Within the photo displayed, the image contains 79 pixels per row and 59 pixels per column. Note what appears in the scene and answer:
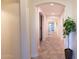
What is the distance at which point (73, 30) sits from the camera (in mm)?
5762

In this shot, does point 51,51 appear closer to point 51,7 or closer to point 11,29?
point 11,29

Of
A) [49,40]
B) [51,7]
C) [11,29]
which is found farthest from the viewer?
[49,40]

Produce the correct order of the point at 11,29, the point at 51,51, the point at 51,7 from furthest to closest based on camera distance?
the point at 51,7, the point at 51,51, the point at 11,29

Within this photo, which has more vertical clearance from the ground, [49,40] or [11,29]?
[11,29]

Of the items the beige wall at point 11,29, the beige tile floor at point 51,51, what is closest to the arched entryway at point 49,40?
the beige tile floor at point 51,51

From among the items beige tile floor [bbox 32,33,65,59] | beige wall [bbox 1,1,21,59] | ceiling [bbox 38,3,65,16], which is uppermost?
ceiling [bbox 38,3,65,16]


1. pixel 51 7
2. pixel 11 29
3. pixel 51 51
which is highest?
pixel 51 7

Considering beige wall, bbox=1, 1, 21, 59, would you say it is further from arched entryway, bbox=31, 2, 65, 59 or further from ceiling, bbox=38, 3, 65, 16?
ceiling, bbox=38, 3, 65, 16

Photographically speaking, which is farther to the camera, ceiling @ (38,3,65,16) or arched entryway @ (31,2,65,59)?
ceiling @ (38,3,65,16)

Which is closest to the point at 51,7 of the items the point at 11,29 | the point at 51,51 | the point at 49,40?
the point at 49,40

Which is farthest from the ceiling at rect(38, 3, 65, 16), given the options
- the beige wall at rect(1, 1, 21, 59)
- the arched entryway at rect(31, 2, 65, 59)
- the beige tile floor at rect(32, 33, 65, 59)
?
the beige wall at rect(1, 1, 21, 59)

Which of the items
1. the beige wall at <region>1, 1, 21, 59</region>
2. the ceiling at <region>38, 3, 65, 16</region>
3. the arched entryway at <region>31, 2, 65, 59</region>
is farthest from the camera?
the ceiling at <region>38, 3, 65, 16</region>

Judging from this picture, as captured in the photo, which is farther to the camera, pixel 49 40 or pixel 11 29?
pixel 49 40

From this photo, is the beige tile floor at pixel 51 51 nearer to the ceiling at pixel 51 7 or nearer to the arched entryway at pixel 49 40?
the arched entryway at pixel 49 40
